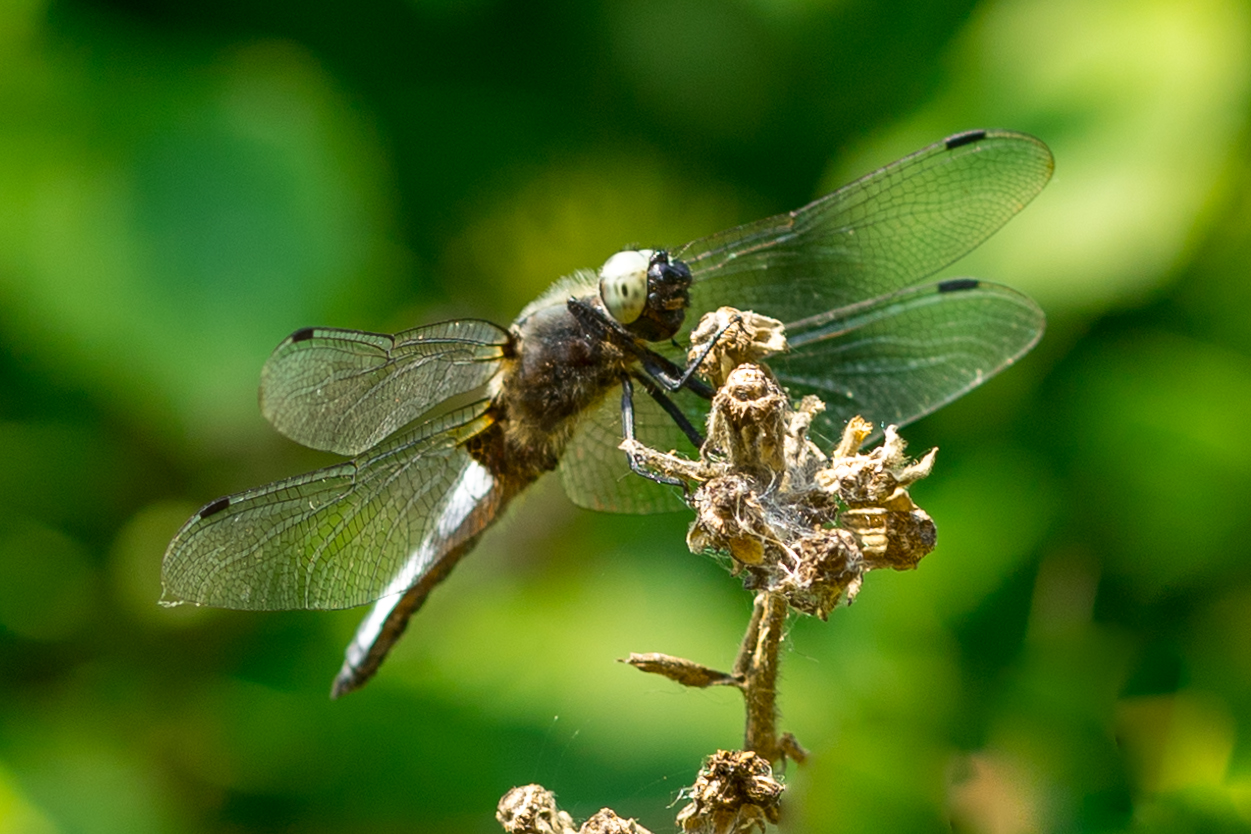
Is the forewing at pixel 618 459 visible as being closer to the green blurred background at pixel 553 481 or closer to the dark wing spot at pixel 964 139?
the green blurred background at pixel 553 481

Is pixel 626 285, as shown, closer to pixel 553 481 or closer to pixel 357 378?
pixel 357 378

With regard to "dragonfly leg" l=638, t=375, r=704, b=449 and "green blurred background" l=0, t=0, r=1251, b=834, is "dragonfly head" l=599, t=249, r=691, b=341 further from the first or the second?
"green blurred background" l=0, t=0, r=1251, b=834

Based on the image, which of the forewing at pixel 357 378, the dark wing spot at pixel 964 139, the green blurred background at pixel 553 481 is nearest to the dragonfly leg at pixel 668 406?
the forewing at pixel 357 378

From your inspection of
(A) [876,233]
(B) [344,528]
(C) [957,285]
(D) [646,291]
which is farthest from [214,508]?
(C) [957,285]

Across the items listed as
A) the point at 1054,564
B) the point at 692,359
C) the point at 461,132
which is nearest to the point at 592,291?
the point at 692,359

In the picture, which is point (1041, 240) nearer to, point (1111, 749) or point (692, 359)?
point (1111, 749)

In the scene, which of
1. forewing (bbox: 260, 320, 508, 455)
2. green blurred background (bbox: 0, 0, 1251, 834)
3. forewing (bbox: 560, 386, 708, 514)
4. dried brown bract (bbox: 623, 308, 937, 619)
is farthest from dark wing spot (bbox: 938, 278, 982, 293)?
dried brown bract (bbox: 623, 308, 937, 619)
